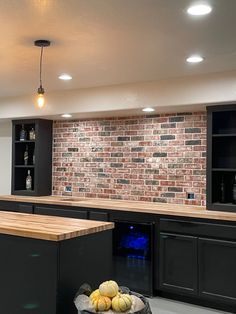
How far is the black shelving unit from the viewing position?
4332mm

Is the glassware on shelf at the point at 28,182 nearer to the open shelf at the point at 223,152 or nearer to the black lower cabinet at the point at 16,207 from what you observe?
the black lower cabinet at the point at 16,207

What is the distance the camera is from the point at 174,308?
13.4ft

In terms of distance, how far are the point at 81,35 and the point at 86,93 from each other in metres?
2.15

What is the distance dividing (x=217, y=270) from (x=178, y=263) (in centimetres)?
43

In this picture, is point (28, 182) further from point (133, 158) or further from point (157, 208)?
point (157, 208)

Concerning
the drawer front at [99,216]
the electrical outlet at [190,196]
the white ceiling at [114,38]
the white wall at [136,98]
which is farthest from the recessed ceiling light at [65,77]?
the electrical outlet at [190,196]

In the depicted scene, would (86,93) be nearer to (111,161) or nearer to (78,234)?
(111,161)

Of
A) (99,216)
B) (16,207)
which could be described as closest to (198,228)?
(99,216)

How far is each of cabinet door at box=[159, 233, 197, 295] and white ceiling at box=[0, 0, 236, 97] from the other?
179 centimetres

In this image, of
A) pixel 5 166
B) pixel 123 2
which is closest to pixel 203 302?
pixel 123 2

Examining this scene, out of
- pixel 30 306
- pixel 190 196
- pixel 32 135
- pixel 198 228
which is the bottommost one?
pixel 30 306

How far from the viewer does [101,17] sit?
2600 mm

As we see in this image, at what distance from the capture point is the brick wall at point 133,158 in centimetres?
484

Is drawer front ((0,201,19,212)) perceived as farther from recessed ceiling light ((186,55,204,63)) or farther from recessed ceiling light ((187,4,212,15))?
recessed ceiling light ((187,4,212,15))
